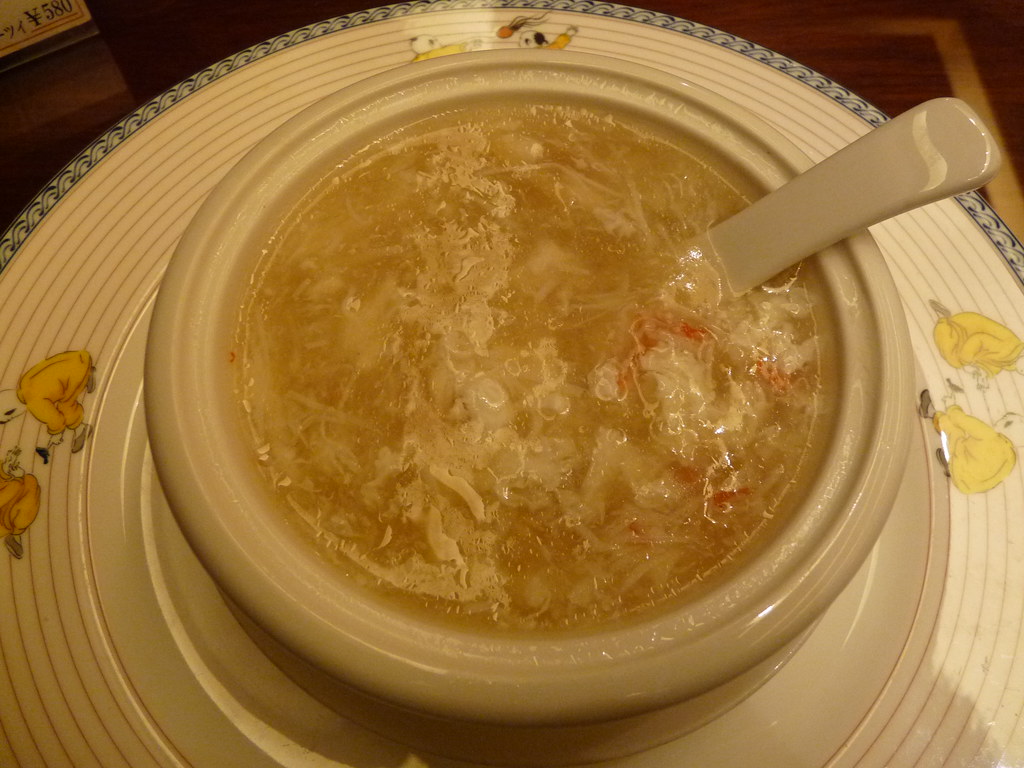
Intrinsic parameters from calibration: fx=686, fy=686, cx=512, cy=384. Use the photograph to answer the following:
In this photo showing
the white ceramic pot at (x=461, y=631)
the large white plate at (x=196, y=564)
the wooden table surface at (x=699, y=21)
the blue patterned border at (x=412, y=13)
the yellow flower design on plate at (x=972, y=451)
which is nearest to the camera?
the white ceramic pot at (x=461, y=631)

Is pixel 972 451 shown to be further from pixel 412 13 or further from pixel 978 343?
pixel 412 13

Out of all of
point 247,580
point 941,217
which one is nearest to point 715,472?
point 247,580

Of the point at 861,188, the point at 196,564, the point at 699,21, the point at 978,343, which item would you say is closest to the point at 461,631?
the point at 196,564

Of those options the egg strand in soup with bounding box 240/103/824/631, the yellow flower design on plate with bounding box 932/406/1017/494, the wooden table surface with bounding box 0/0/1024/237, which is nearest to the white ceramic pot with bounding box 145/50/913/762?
the egg strand in soup with bounding box 240/103/824/631

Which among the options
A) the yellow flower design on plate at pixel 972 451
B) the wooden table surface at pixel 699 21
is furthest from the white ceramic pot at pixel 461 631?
the wooden table surface at pixel 699 21

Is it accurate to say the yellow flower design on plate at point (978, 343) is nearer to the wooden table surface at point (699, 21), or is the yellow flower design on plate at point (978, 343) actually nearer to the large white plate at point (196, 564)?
the large white plate at point (196, 564)

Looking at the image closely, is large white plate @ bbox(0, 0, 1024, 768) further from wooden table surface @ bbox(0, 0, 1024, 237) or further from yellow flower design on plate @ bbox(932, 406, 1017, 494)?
wooden table surface @ bbox(0, 0, 1024, 237)
